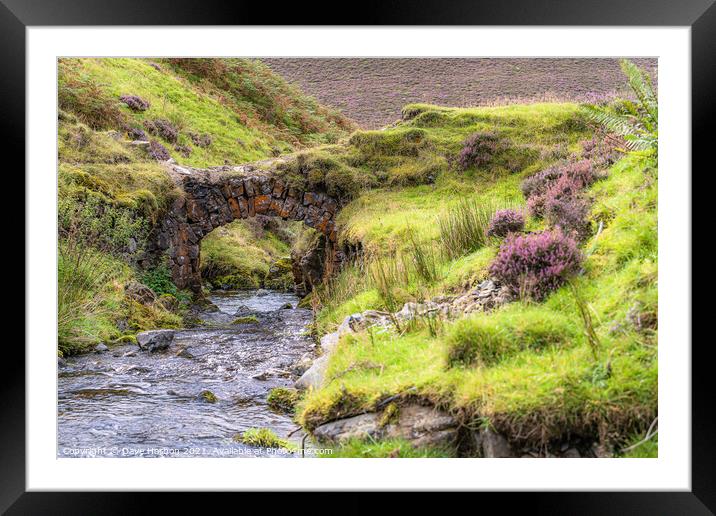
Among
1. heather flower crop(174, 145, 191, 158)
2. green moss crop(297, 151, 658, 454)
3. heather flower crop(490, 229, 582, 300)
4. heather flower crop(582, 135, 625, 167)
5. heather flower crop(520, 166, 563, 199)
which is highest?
heather flower crop(174, 145, 191, 158)

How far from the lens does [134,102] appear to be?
51.5ft

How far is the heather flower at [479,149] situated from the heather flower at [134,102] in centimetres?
901

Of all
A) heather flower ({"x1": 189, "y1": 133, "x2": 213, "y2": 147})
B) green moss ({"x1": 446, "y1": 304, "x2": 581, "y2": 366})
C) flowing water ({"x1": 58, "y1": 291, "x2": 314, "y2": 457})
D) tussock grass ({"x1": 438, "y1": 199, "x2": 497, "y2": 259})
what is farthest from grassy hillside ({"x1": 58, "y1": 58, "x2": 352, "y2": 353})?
green moss ({"x1": 446, "y1": 304, "x2": 581, "y2": 366})

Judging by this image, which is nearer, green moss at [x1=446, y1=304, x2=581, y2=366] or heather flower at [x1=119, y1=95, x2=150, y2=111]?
green moss at [x1=446, y1=304, x2=581, y2=366]

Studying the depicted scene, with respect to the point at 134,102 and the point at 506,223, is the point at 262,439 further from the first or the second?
the point at 134,102

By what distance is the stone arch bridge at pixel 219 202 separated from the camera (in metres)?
12.3

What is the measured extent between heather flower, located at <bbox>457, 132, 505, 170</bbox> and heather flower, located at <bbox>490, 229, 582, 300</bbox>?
7470 millimetres

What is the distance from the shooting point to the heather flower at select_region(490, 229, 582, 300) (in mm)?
4945

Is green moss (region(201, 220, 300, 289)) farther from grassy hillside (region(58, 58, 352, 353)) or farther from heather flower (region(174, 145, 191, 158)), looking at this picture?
heather flower (region(174, 145, 191, 158))

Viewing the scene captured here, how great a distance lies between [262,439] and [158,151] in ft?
34.7

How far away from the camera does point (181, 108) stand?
1764 cm
